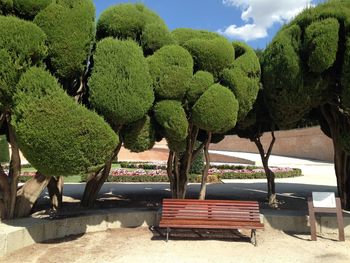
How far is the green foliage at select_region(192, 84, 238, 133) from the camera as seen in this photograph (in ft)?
24.4

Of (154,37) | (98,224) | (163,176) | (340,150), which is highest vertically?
(154,37)

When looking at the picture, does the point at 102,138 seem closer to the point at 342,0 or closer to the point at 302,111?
the point at 302,111

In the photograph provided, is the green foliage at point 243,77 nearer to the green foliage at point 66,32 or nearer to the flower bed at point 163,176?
the green foliage at point 66,32

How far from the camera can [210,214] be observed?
755 cm

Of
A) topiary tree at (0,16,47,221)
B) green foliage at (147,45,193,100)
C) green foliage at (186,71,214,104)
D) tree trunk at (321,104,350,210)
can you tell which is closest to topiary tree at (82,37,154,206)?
green foliage at (147,45,193,100)

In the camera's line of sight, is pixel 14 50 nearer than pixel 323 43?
Yes

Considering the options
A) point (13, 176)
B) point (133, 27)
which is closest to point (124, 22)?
point (133, 27)

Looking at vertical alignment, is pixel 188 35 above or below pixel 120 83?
above

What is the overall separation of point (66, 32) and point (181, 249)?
4204 millimetres

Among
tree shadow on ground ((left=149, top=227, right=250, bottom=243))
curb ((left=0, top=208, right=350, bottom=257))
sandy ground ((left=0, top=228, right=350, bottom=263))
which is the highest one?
curb ((left=0, top=208, right=350, bottom=257))

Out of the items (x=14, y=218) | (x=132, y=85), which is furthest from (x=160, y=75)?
(x=14, y=218)

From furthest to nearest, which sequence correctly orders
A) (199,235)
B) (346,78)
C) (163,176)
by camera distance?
(163,176) < (199,235) < (346,78)

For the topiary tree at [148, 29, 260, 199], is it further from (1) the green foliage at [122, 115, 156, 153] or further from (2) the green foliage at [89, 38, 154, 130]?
(2) the green foliage at [89, 38, 154, 130]

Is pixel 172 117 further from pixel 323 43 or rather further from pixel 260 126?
pixel 260 126
